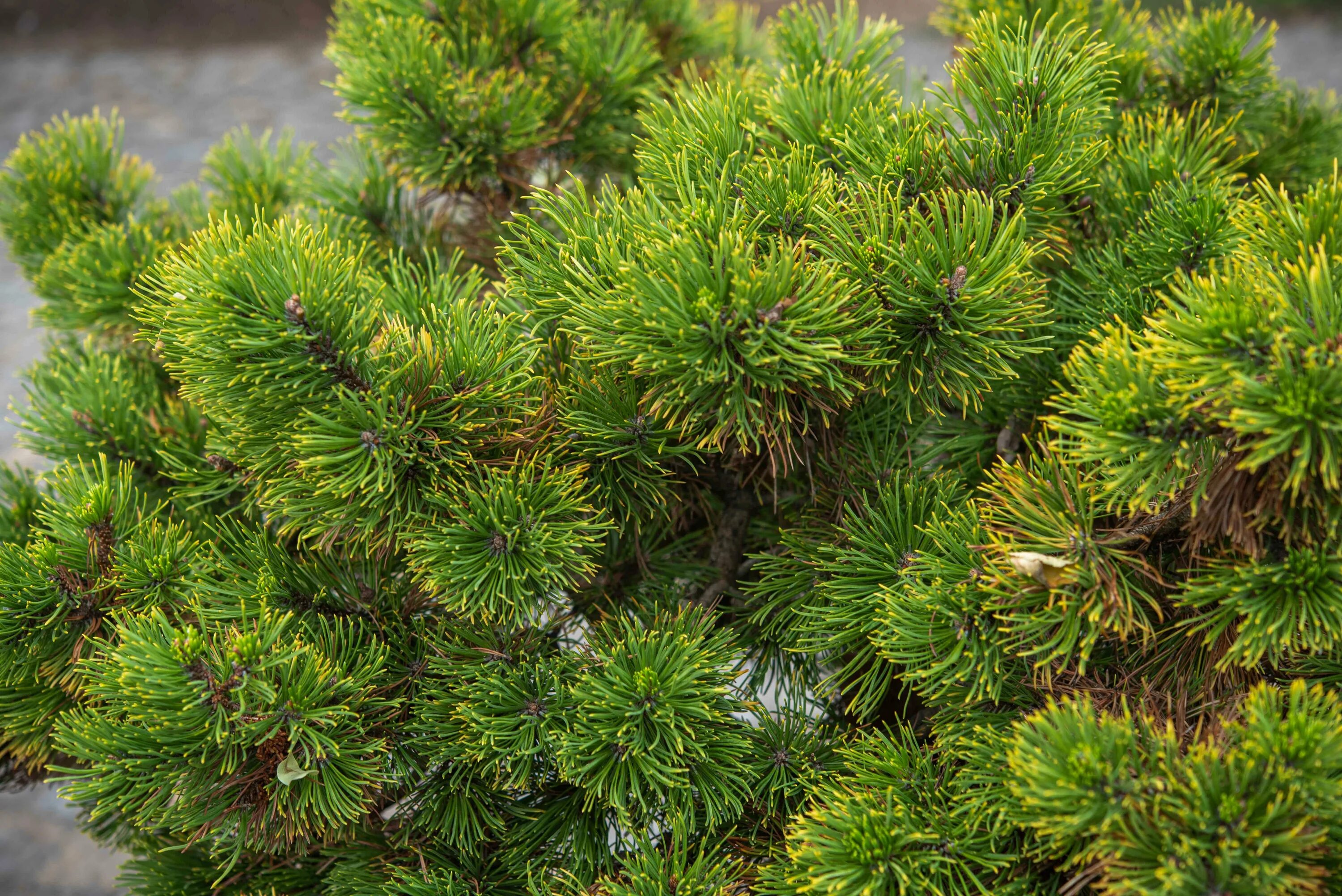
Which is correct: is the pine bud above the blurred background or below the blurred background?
above

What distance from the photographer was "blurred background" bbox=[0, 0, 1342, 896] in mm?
2094

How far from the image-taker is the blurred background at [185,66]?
6.87 ft

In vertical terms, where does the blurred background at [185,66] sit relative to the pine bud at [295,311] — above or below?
below

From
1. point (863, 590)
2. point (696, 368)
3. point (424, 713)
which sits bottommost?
point (424, 713)

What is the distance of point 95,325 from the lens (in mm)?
668

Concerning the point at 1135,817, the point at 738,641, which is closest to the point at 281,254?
the point at 738,641

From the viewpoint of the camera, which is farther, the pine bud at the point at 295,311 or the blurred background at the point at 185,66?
the blurred background at the point at 185,66

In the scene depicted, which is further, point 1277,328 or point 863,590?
point 863,590

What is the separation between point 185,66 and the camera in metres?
2.46

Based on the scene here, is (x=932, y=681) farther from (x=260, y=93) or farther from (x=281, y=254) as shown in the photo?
(x=260, y=93)

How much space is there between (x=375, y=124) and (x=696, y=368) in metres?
0.36

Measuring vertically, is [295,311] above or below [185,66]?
above

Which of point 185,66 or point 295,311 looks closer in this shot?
point 295,311

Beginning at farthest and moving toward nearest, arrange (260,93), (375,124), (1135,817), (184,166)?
(260,93)
(184,166)
(375,124)
(1135,817)
